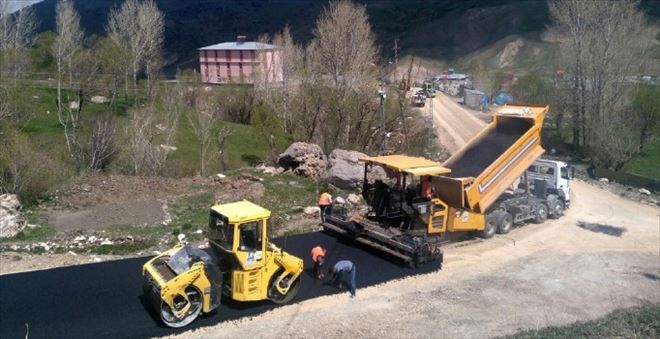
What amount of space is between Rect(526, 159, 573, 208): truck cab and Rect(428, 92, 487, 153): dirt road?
8.78 metres

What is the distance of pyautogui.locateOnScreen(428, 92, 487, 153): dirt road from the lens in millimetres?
31453

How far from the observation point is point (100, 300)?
11016 millimetres

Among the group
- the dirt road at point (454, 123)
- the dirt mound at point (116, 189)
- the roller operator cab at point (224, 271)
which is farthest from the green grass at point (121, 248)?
the dirt road at point (454, 123)

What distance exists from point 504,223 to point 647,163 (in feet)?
65.6

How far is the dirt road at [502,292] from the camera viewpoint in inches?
414

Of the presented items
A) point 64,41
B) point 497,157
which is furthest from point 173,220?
point 64,41

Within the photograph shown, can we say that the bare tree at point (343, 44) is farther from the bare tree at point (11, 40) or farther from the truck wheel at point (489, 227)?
the bare tree at point (11, 40)

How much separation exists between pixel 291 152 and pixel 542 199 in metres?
8.36

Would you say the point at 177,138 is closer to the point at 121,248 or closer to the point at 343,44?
the point at 343,44

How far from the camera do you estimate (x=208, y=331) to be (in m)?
10.1

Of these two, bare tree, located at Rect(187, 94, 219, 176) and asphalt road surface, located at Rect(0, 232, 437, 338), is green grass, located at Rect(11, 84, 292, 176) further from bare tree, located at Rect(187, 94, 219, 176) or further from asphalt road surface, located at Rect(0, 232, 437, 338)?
asphalt road surface, located at Rect(0, 232, 437, 338)

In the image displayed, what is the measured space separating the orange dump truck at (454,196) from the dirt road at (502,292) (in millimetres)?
566

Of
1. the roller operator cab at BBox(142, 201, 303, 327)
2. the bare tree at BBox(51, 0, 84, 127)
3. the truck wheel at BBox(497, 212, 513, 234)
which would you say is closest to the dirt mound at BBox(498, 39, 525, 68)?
the bare tree at BBox(51, 0, 84, 127)

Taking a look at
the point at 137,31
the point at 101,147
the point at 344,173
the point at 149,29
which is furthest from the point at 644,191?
the point at 137,31
